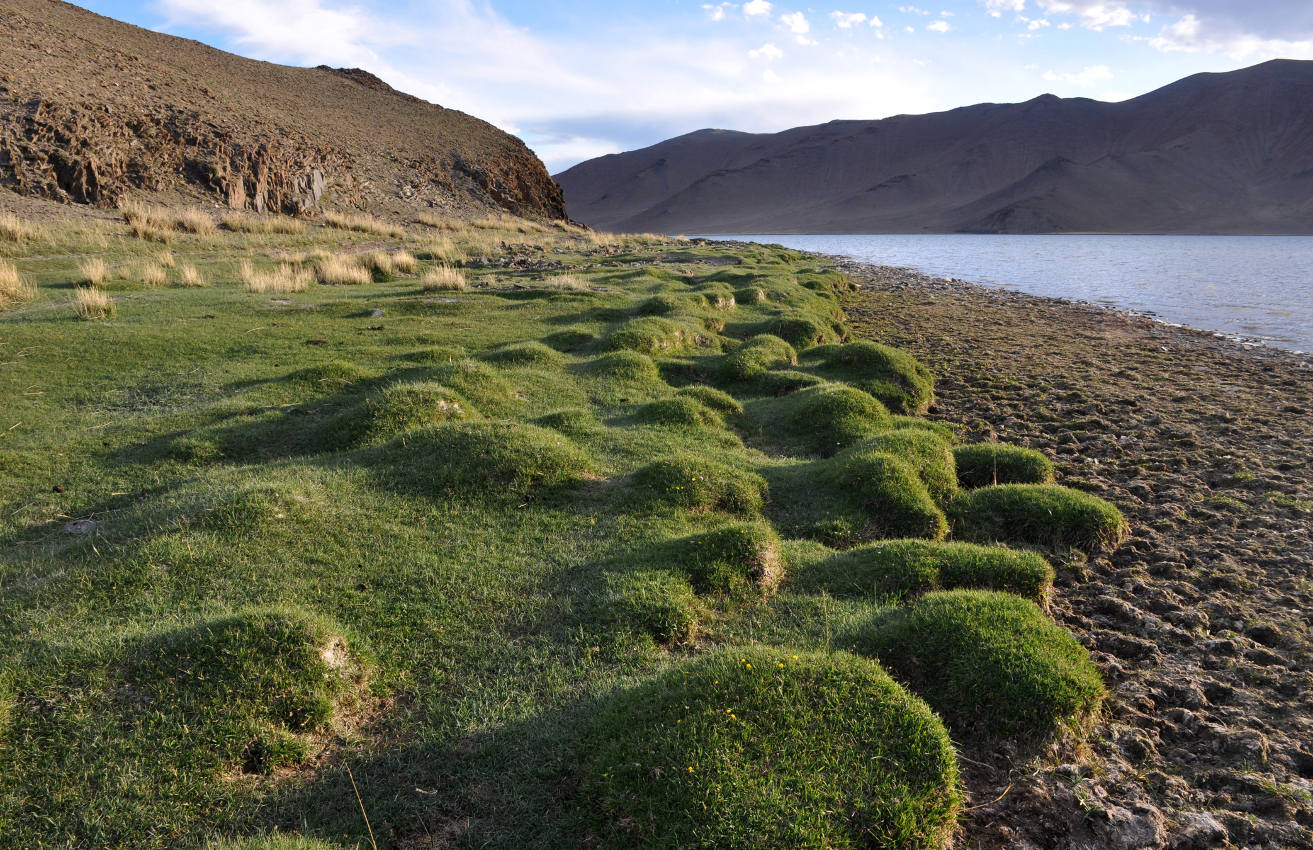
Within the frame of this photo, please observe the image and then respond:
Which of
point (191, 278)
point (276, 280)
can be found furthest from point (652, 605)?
point (191, 278)

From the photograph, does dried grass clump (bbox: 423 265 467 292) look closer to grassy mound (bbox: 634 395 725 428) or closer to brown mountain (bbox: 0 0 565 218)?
grassy mound (bbox: 634 395 725 428)

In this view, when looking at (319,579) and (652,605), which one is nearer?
(652,605)

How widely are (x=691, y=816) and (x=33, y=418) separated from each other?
33.6ft

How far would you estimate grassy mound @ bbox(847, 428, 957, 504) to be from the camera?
28.0 ft

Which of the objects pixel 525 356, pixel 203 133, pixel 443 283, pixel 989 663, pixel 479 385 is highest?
pixel 203 133

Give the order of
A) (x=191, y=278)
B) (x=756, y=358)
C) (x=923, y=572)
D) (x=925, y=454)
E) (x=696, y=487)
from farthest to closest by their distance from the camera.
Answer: (x=191, y=278), (x=756, y=358), (x=925, y=454), (x=696, y=487), (x=923, y=572)

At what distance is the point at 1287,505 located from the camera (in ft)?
28.6

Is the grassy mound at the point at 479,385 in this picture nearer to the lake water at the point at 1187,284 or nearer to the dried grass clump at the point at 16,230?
the dried grass clump at the point at 16,230

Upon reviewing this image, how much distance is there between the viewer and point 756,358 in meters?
14.5

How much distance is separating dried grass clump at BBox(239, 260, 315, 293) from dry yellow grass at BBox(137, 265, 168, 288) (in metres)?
1.87

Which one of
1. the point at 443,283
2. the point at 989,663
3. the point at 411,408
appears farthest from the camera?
the point at 443,283

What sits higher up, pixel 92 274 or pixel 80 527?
pixel 92 274

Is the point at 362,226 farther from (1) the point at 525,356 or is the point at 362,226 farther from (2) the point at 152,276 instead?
(1) the point at 525,356

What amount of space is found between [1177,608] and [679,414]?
6.48 metres
